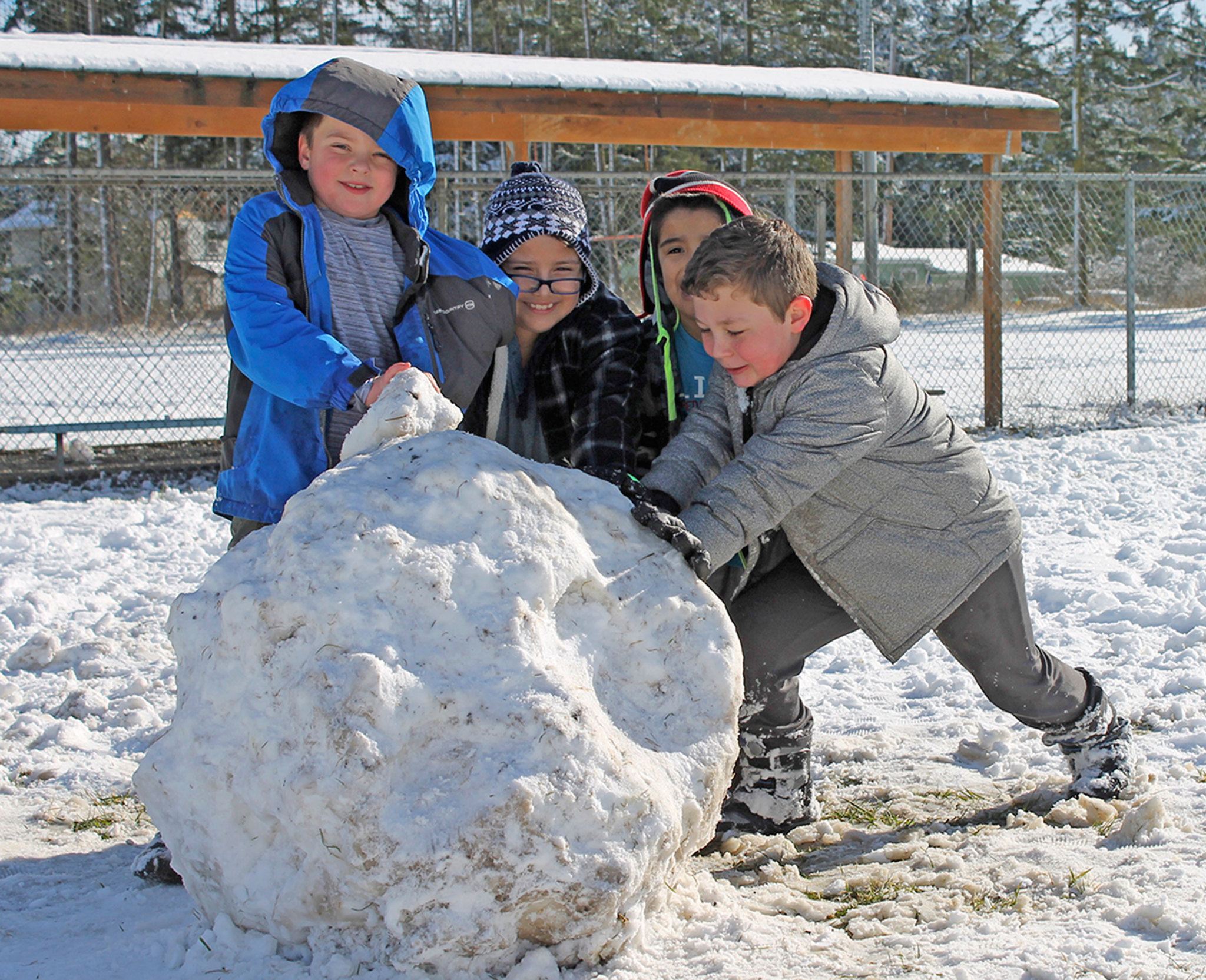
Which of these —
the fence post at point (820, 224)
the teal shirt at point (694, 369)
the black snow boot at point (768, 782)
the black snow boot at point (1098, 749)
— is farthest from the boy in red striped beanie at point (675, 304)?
the fence post at point (820, 224)

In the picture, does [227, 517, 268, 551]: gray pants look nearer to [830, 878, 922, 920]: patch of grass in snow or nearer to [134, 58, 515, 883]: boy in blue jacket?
[134, 58, 515, 883]: boy in blue jacket

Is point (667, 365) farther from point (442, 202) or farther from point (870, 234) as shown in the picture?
point (870, 234)

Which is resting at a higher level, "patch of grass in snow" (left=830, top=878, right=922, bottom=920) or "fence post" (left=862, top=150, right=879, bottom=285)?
"fence post" (left=862, top=150, right=879, bottom=285)

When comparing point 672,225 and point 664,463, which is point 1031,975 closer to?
point 664,463

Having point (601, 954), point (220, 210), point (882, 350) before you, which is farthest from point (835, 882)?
point (220, 210)

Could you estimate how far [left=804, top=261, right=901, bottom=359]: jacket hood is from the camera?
2.50 meters

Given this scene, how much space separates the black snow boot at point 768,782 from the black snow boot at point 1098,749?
65 centimetres

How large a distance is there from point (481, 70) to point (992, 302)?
4287 mm

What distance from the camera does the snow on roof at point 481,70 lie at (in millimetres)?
7473

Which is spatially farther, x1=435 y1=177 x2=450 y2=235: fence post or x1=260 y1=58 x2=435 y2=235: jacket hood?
x1=435 y1=177 x2=450 y2=235: fence post

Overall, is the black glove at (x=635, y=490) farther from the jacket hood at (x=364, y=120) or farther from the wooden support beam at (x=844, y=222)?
the wooden support beam at (x=844, y=222)

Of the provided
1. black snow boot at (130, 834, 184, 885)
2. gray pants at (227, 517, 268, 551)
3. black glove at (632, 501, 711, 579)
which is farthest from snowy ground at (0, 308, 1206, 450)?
black glove at (632, 501, 711, 579)

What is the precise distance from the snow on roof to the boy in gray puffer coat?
5759mm

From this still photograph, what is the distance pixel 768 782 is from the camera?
287 cm
